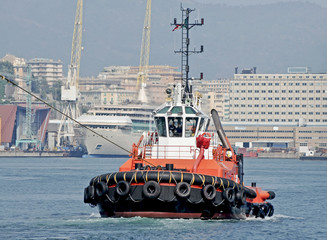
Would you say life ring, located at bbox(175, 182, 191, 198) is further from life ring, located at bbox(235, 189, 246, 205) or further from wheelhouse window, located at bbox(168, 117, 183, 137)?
wheelhouse window, located at bbox(168, 117, 183, 137)

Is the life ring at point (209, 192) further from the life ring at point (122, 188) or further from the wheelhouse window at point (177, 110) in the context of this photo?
the wheelhouse window at point (177, 110)

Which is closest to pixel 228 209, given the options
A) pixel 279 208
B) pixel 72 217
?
pixel 72 217

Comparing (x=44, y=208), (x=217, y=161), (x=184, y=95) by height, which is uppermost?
(x=184, y=95)

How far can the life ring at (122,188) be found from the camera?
123 feet

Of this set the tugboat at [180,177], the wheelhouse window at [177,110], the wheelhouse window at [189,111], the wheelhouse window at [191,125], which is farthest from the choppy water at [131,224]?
the wheelhouse window at [177,110]

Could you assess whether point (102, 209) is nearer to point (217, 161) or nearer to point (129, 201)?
point (129, 201)

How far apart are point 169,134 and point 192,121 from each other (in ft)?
4.30

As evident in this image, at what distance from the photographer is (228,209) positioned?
3900cm

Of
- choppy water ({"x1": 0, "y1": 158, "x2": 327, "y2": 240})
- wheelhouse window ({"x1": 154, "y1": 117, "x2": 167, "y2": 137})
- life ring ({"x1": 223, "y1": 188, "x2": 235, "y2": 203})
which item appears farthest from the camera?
wheelhouse window ({"x1": 154, "y1": 117, "x2": 167, "y2": 137})

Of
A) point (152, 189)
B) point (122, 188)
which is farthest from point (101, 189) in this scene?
point (152, 189)

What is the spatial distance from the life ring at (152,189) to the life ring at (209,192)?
1.99 meters

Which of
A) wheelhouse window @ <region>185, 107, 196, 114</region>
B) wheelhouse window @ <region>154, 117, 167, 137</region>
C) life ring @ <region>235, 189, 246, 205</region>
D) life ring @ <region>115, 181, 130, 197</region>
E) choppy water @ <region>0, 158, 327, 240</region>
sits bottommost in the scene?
choppy water @ <region>0, 158, 327, 240</region>

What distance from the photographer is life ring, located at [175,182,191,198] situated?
122 ft

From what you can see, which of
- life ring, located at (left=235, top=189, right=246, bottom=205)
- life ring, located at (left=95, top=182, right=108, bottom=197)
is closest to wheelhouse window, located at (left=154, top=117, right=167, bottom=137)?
life ring, located at (left=235, top=189, right=246, bottom=205)
